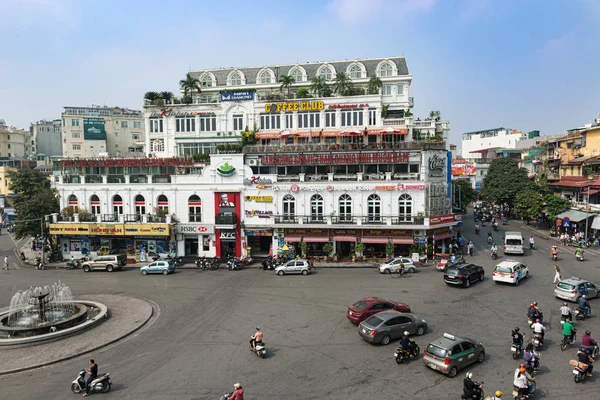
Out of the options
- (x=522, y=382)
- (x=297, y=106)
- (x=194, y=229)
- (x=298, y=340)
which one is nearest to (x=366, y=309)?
(x=298, y=340)

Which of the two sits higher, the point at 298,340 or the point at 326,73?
the point at 326,73

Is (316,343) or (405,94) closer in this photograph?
(316,343)

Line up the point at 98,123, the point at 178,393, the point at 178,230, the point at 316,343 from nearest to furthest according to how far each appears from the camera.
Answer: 1. the point at 178,393
2. the point at 316,343
3. the point at 178,230
4. the point at 98,123

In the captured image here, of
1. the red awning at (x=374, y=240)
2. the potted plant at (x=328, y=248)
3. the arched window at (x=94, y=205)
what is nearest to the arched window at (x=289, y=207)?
the potted plant at (x=328, y=248)

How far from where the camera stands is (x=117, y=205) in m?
46.1

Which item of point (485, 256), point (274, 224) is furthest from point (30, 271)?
point (485, 256)

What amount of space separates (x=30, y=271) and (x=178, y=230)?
1519 centimetres

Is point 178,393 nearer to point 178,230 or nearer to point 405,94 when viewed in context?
point 178,230

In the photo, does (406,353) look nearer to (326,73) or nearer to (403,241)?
(403,241)

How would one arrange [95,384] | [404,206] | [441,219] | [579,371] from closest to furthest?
[579,371]
[95,384]
[441,219]
[404,206]

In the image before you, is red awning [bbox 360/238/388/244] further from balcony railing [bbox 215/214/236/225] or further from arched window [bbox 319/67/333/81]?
arched window [bbox 319/67/333/81]

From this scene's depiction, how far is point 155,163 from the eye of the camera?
45.9 meters

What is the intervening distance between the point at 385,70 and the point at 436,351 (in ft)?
166

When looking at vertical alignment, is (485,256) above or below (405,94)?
below
